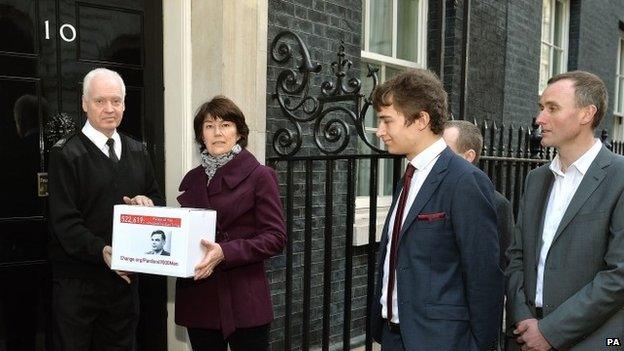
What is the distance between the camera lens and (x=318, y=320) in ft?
14.9

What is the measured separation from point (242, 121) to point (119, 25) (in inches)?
53.4

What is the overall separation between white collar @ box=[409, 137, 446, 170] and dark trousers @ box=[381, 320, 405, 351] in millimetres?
662

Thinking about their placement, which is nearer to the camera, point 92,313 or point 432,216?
point 432,216

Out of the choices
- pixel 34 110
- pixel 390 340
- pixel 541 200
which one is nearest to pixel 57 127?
pixel 34 110

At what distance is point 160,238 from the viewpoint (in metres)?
2.29

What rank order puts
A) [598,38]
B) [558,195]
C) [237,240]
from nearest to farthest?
[558,195] → [237,240] → [598,38]

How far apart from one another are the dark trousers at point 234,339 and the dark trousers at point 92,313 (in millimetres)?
356

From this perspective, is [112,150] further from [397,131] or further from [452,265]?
[452,265]

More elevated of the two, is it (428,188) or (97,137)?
(97,137)

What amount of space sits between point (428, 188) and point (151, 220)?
1146 mm

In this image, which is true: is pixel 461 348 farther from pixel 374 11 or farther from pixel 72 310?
pixel 374 11

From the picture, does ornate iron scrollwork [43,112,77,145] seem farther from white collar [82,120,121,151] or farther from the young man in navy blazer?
the young man in navy blazer

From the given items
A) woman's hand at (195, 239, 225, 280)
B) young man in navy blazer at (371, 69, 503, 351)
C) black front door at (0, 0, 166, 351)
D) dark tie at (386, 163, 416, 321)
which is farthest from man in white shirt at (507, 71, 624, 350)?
black front door at (0, 0, 166, 351)

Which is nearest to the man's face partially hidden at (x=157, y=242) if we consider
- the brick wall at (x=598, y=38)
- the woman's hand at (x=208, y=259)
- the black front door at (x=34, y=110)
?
the woman's hand at (x=208, y=259)
